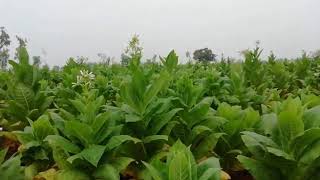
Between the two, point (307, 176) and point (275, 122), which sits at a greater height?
point (275, 122)

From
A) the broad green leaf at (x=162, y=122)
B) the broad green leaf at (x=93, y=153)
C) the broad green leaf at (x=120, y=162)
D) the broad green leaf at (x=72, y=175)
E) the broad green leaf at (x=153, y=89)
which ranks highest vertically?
the broad green leaf at (x=153, y=89)

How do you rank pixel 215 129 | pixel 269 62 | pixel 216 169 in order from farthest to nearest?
pixel 269 62, pixel 215 129, pixel 216 169

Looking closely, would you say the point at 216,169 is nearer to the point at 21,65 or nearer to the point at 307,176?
the point at 307,176

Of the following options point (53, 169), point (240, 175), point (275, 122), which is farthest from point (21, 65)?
point (275, 122)

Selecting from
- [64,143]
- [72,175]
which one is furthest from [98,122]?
[72,175]

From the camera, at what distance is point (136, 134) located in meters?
3.14

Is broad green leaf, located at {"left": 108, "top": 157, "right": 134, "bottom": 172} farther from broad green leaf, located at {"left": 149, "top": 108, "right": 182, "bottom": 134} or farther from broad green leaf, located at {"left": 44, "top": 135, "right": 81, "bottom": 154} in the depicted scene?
broad green leaf, located at {"left": 149, "top": 108, "right": 182, "bottom": 134}

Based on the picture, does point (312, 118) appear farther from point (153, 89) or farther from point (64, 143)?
point (64, 143)

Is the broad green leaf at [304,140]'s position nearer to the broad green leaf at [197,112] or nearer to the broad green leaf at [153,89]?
the broad green leaf at [197,112]

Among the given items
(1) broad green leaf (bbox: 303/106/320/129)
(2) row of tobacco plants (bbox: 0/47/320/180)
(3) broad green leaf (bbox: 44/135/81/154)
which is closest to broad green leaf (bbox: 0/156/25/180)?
(2) row of tobacco plants (bbox: 0/47/320/180)

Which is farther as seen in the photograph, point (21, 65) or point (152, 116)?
point (21, 65)

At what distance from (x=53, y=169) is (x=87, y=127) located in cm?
59

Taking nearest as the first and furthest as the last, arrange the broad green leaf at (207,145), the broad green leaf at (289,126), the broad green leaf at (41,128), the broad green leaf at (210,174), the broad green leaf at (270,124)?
1. the broad green leaf at (210,174)
2. the broad green leaf at (289,126)
3. the broad green leaf at (270,124)
4. the broad green leaf at (207,145)
5. the broad green leaf at (41,128)

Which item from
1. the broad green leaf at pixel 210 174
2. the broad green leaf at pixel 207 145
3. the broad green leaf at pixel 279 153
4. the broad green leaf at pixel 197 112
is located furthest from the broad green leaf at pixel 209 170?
the broad green leaf at pixel 197 112
